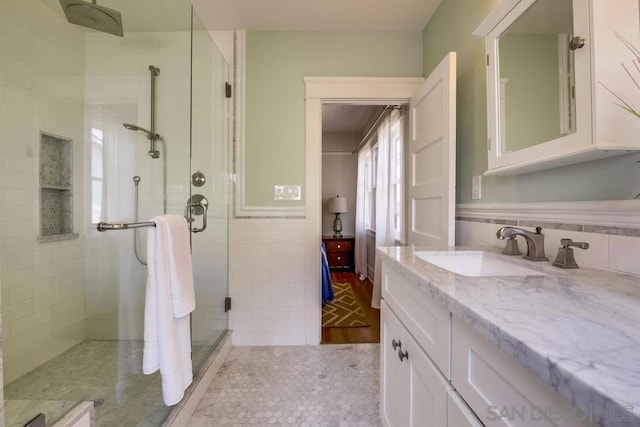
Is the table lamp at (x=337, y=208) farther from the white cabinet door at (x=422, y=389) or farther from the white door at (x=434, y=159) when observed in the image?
the white cabinet door at (x=422, y=389)

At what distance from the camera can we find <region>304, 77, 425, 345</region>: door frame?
6.59ft

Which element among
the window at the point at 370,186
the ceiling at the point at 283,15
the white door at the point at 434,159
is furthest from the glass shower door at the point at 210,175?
the window at the point at 370,186

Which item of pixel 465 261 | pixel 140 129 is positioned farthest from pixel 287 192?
pixel 465 261

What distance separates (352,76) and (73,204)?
217 cm

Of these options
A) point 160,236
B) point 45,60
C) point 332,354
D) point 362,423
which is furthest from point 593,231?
point 45,60

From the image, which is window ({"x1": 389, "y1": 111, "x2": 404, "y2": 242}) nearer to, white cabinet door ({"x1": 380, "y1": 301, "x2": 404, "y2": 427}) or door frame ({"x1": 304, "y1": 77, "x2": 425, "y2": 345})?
door frame ({"x1": 304, "y1": 77, "x2": 425, "y2": 345})

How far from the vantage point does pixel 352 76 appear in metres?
2.03

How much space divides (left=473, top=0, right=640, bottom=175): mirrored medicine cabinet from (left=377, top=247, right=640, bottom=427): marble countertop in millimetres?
400

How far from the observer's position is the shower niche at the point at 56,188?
1.51 metres

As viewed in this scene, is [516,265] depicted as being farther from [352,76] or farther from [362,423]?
[352,76]

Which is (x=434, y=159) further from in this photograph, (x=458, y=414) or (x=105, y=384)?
(x=105, y=384)

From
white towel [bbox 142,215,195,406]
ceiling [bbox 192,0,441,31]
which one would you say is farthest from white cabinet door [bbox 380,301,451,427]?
ceiling [bbox 192,0,441,31]

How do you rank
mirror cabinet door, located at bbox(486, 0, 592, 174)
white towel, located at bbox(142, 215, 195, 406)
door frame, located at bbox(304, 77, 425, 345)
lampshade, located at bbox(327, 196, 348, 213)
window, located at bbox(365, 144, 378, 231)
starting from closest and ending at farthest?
mirror cabinet door, located at bbox(486, 0, 592, 174) < white towel, located at bbox(142, 215, 195, 406) < door frame, located at bbox(304, 77, 425, 345) < window, located at bbox(365, 144, 378, 231) < lampshade, located at bbox(327, 196, 348, 213)

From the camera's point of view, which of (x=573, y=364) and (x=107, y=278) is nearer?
(x=573, y=364)
